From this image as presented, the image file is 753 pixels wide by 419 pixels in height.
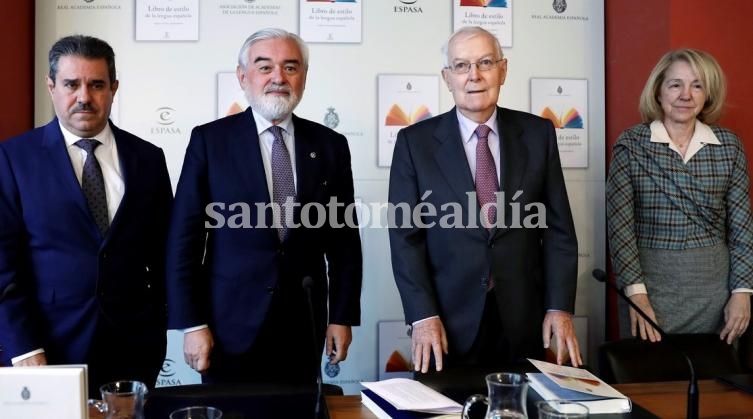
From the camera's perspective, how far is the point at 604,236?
12.6ft

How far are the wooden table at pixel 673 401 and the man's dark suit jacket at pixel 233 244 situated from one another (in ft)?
2.19

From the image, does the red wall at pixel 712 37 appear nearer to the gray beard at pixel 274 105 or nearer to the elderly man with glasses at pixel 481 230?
the elderly man with glasses at pixel 481 230

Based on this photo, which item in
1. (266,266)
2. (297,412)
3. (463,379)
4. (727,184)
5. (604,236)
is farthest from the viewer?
(604,236)

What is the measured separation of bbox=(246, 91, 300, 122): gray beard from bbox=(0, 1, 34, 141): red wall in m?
1.41

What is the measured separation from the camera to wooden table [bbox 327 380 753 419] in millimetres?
1713

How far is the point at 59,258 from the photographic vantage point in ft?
7.46

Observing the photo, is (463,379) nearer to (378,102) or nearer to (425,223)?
(425,223)

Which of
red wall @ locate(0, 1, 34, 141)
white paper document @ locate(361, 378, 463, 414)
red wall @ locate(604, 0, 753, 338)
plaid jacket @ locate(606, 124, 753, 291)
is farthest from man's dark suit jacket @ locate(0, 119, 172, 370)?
red wall @ locate(604, 0, 753, 338)

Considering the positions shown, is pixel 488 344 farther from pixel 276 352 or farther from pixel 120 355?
pixel 120 355


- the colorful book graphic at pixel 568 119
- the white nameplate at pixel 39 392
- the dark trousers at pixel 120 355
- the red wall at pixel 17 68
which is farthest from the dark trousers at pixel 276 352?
the colorful book graphic at pixel 568 119

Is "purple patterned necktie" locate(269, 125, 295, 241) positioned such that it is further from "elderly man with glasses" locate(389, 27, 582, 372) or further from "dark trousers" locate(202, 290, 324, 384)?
"elderly man with glasses" locate(389, 27, 582, 372)

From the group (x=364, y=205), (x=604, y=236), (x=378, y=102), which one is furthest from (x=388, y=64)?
(x=604, y=236)

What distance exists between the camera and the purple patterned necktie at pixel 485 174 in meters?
2.43

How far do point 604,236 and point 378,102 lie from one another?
1347mm
